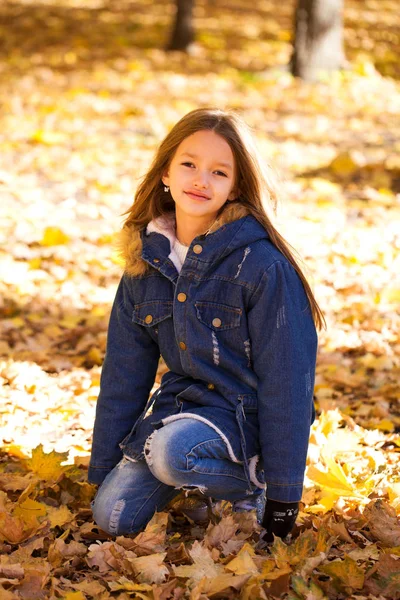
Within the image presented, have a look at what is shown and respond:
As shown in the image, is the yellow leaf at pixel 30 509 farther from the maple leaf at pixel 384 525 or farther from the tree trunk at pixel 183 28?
the tree trunk at pixel 183 28

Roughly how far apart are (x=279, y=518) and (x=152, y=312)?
2.60ft

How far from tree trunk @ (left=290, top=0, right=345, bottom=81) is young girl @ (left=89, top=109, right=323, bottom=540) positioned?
9283 mm

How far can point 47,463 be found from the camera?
317 centimetres

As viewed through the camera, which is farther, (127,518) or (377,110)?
(377,110)

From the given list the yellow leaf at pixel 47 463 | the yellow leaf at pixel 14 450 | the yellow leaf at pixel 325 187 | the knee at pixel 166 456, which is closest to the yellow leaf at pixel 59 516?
the yellow leaf at pixel 47 463

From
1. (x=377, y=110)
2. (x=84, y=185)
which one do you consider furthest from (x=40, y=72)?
(x=84, y=185)

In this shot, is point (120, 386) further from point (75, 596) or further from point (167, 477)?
point (75, 596)

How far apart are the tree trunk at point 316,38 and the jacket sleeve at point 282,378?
379 inches

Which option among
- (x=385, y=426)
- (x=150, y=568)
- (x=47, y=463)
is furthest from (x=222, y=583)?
(x=385, y=426)

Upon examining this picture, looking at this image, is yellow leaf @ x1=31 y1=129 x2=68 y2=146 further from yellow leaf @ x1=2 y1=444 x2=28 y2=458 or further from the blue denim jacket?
the blue denim jacket

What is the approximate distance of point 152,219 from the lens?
303cm

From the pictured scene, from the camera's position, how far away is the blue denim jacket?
269 cm

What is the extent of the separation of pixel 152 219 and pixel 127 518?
3.34 ft

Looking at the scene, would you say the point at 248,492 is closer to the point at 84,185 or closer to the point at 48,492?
the point at 48,492
